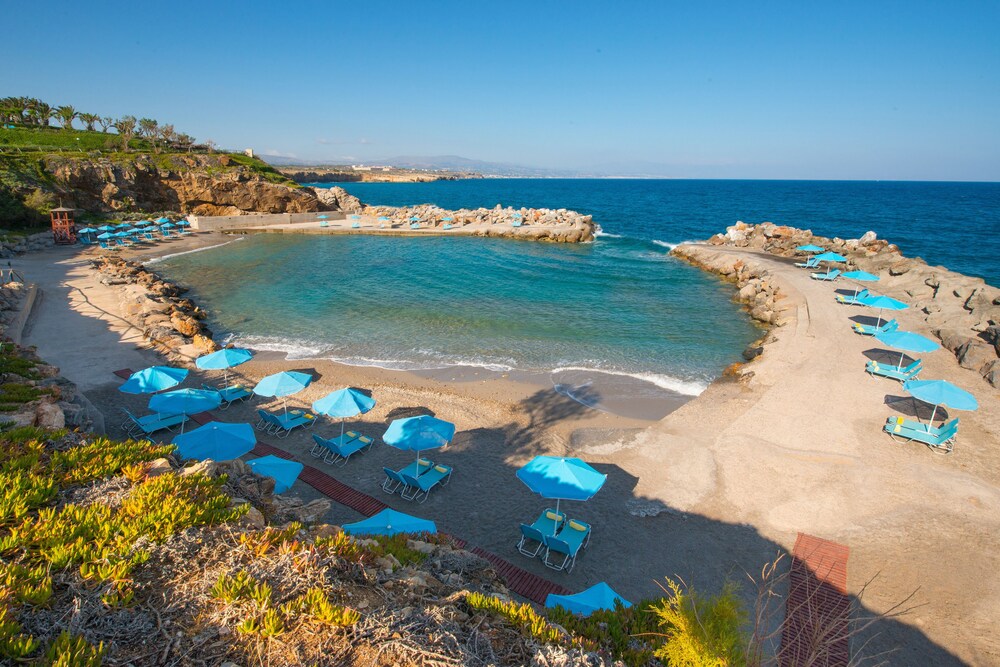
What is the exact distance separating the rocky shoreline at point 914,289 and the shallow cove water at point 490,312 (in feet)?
7.22

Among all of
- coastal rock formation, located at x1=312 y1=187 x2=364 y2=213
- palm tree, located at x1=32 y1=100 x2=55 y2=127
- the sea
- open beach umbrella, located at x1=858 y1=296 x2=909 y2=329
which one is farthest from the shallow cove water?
palm tree, located at x1=32 y1=100 x2=55 y2=127

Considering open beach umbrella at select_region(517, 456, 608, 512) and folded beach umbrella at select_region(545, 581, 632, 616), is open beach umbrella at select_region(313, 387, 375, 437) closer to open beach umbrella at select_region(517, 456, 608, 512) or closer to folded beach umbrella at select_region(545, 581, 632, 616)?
open beach umbrella at select_region(517, 456, 608, 512)

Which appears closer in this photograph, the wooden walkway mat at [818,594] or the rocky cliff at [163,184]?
the wooden walkway mat at [818,594]

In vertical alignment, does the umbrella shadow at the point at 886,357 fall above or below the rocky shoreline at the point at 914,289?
below

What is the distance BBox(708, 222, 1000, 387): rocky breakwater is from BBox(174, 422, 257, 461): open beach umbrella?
24.1 metres

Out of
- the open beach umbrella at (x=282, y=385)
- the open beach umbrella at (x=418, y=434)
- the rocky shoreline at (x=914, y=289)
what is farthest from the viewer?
the rocky shoreline at (x=914, y=289)

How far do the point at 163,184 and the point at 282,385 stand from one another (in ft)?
179

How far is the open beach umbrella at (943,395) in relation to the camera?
42.1ft

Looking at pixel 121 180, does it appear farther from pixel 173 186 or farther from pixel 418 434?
pixel 418 434

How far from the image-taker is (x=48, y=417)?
26.5 feet

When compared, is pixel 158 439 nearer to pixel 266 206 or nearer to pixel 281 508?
pixel 281 508

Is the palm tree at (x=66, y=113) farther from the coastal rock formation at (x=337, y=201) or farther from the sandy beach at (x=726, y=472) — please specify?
the sandy beach at (x=726, y=472)

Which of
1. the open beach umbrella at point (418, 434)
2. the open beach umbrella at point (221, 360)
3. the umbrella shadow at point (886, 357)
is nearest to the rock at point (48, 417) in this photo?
the open beach umbrella at point (418, 434)

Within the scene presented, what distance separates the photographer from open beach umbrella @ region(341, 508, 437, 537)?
26.8ft
